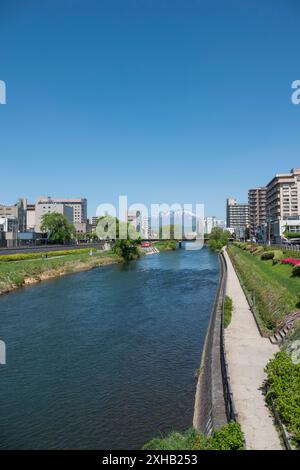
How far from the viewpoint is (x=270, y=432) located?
10.3 metres

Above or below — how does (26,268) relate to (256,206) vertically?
below

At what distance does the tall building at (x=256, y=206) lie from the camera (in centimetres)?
17388

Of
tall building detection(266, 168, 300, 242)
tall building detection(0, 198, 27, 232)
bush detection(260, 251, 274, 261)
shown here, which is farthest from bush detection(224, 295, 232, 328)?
tall building detection(0, 198, 27, 232)

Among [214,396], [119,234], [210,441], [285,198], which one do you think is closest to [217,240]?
[285,198]

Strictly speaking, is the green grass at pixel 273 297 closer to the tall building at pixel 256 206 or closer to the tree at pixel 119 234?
the tree at pixel 119 234

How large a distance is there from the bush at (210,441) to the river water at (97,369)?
255cm

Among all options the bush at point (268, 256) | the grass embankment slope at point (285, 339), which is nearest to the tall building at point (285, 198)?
the bush at point (268, 256)

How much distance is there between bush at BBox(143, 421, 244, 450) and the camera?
9016 mm

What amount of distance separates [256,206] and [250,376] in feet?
565

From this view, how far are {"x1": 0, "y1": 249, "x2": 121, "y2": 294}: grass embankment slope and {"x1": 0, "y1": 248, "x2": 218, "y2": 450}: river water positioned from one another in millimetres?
8762

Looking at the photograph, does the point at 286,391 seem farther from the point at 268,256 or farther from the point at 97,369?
the point at 268,256

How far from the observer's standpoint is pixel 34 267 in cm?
5347
